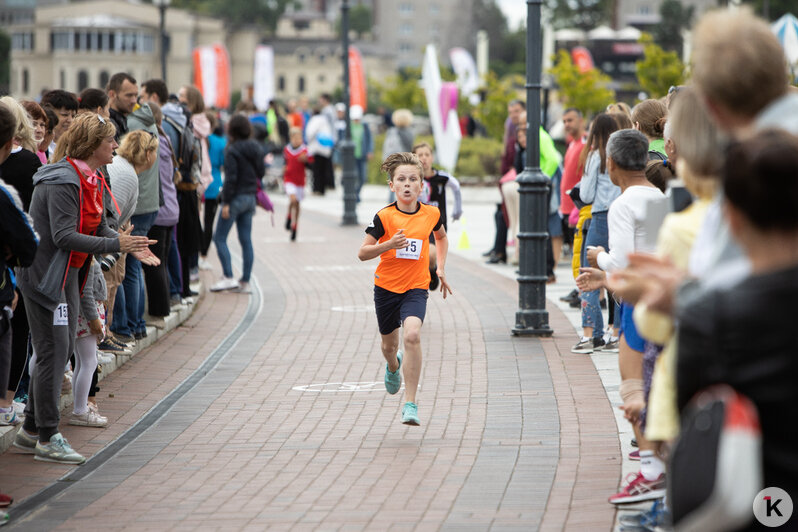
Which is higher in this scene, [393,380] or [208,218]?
[208,218]

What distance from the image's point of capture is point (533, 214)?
10.6m

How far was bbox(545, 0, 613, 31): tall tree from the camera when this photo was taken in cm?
12925

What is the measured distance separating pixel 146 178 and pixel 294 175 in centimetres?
924

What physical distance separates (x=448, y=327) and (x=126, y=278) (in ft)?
10.3

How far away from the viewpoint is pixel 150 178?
33.9 feet

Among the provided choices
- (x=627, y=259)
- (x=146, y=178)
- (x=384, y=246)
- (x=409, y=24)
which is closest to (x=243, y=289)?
(x=146, y=178)

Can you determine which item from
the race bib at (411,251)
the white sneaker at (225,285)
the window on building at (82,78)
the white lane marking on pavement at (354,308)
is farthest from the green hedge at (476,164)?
the window on building at (82,78)

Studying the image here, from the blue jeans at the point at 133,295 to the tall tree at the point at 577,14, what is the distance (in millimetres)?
122816

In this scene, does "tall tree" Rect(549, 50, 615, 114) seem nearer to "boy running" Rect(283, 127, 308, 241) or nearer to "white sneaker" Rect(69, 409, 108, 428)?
"boy running" Rect(283, 127, 308, 241)

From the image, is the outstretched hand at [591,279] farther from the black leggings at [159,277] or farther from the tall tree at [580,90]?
the tall tree at [580,90]

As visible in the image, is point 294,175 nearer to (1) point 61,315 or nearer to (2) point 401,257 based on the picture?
(2) point 401,257

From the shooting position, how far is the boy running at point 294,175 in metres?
19.3

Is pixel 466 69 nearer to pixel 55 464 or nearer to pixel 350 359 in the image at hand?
pixel 350 359

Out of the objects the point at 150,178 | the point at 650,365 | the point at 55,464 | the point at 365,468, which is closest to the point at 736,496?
the point at 650,365
